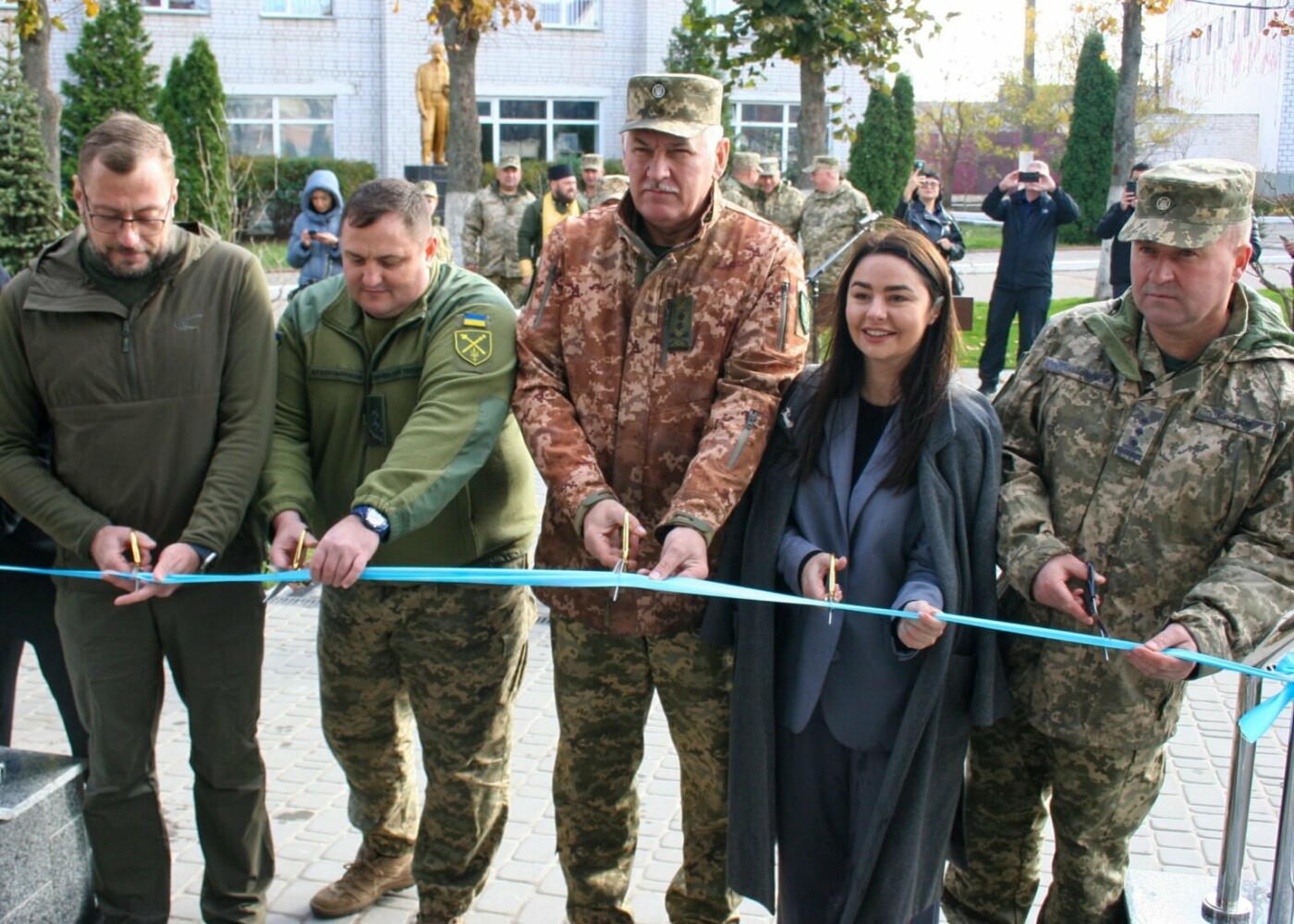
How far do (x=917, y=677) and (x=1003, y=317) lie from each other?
10241mm

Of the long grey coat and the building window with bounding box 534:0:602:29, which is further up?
the building window with bounding box 534:0:602:29

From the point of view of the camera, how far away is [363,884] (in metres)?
3.99

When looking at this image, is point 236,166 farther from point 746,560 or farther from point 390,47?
point 746,560

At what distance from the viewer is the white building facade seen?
29812 mm

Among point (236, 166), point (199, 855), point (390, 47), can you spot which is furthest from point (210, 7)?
point (199, 855)

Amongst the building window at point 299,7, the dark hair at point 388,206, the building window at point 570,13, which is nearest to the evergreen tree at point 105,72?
the building window at point 299,7

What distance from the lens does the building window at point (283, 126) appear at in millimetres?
30438

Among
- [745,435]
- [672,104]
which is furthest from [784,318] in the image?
[672,104]

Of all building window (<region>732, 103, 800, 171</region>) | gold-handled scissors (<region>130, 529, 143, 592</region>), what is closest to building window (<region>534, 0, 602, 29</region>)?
building window (<region>732, 103, 800, 171</region>)

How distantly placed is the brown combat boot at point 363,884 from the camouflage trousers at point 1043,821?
1.68m

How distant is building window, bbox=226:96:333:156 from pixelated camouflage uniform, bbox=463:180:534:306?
1779 cm

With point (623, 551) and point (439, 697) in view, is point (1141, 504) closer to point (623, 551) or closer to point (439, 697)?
point (623, 551)

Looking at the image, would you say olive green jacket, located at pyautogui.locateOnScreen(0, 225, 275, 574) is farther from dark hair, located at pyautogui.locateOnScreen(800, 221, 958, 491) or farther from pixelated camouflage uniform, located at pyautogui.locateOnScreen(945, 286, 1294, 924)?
pixelated camouflage uniform, located at pyautogui.locateOnScreen(945, 286, 1294, 924)

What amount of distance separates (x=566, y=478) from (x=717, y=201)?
846 millimetres
